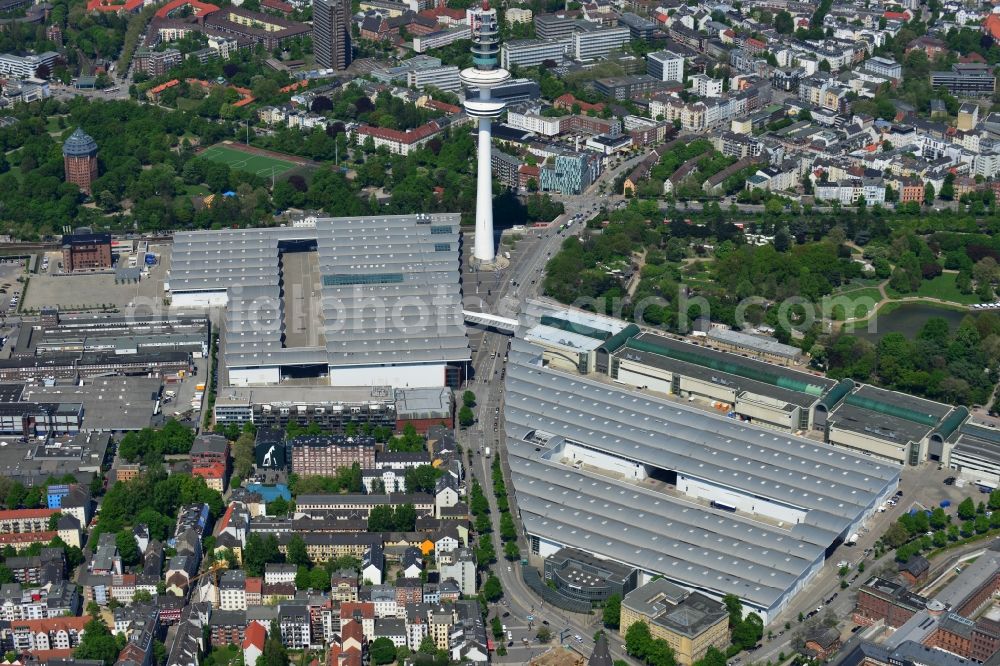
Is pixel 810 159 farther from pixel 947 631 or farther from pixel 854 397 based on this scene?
pixel 947 631

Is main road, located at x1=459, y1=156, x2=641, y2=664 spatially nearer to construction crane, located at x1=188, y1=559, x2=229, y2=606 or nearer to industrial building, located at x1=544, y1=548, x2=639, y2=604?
industrial building, located at x1=544, y1=548, x2=639, y2=604

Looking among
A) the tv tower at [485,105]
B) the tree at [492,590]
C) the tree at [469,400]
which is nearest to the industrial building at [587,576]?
the tree at [492,590]

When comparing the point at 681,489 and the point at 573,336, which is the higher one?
the point at 573,336

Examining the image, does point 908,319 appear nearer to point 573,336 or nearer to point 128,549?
point 573,336

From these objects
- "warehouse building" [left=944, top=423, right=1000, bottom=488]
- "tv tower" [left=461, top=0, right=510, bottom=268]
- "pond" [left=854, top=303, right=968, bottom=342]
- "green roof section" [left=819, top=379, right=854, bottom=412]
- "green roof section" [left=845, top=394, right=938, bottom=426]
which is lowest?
"pond" [left=854, top=303, right=968, bottom=342]

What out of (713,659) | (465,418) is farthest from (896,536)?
(465,418)

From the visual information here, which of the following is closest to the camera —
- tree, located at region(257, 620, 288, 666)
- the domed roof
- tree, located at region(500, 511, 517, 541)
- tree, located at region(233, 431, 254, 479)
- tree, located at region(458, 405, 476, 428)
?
tree, located at region(257, 620, 288, 666)

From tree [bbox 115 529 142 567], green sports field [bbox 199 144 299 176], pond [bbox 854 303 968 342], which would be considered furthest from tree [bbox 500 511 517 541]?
green sports field [bbox 199 144 299 176]
